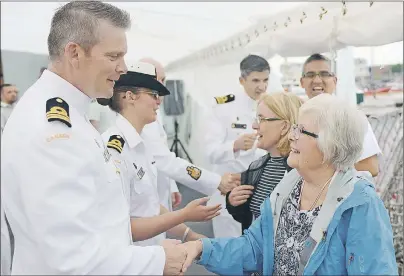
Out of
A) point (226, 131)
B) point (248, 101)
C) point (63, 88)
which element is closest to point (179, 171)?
point (226, 131)

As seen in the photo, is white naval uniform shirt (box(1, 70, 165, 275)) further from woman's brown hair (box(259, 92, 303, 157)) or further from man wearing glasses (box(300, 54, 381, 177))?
man wearing glasses (box(300, 54, 381, 177))

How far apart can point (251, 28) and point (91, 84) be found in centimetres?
266

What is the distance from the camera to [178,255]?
4.11 ft

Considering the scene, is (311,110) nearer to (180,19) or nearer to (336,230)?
(336,230)

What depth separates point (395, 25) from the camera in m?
2.29

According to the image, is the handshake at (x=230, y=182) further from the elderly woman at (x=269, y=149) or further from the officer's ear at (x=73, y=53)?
the officer's ear at (x=73, y=53)

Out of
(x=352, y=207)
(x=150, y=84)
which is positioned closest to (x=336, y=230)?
(x=352, y=207)

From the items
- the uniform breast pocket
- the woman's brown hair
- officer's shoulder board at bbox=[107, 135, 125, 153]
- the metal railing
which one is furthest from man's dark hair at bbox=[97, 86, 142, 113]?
the metal railing

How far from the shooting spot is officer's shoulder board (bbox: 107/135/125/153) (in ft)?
5.93

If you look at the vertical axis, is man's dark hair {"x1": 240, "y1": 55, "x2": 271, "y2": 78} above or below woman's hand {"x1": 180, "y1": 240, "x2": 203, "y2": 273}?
above

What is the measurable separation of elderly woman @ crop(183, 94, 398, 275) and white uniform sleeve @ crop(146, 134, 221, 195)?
88 centimetres

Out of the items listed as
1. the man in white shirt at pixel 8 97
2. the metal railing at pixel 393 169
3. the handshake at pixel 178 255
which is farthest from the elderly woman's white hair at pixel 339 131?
the man in white shirt at pixel 8 97

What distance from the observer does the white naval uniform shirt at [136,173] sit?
187 cm

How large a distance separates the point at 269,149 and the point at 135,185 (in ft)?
2.02
